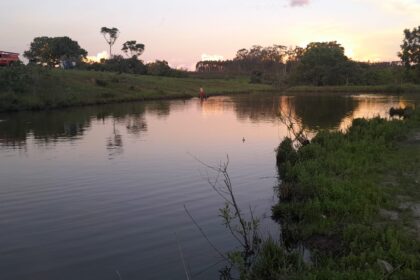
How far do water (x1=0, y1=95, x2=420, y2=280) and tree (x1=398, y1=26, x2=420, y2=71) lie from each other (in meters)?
84.9

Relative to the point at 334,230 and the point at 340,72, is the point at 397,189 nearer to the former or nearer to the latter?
the point at 334,230

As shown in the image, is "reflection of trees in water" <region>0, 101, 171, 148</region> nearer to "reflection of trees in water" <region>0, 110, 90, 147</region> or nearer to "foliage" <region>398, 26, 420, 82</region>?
"reflection of trees in water" <region>0, 110, 90, 147</region>

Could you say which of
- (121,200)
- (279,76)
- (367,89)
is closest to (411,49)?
(367,89)

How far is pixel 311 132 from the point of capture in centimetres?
3706

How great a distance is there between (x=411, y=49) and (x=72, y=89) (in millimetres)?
78354

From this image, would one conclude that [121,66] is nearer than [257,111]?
No

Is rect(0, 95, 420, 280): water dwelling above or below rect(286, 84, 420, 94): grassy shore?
below

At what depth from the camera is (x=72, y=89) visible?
81562mm

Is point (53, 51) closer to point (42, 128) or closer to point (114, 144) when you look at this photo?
point (42, 128)

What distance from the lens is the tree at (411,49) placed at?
107375mm

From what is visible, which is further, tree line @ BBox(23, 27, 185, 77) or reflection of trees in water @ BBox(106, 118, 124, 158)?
tree line @ BBox(23, 27, 185, 77)

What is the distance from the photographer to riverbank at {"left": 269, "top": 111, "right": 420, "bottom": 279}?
9547mm

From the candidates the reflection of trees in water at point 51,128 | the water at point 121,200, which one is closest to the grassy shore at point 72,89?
the reflection of trees in water at point 51,128

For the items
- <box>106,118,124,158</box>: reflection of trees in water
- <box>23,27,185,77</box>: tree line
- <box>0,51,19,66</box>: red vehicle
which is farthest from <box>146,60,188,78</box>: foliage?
<box>106,118,124,158</box>: reflection of trees in water
